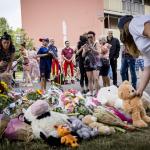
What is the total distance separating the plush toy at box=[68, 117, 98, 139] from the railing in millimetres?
40308

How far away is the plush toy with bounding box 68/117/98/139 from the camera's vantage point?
18.9 ft

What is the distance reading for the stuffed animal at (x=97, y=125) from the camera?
19.6 feet

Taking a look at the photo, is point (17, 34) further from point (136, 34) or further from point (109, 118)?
point (136, 34)

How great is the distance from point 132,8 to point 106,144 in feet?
144

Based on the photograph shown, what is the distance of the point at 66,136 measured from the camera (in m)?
5.57

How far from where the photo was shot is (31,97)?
24.8 feet

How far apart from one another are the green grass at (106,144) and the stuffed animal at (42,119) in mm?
157

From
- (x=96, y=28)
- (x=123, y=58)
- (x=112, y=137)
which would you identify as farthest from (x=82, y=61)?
(x=96, y=28)

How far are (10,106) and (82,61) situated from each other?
574cm

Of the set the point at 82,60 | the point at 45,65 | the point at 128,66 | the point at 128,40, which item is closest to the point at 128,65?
the point at 128,66

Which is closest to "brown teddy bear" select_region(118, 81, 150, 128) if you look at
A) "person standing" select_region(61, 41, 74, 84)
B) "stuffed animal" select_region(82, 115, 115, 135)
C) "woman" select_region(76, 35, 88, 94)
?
"stuffed animal" select_region(82, 115, 115, 135)

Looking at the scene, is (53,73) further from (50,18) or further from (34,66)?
(50,18)

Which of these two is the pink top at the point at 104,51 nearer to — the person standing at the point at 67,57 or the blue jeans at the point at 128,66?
the blue jeans at the point at 128,66

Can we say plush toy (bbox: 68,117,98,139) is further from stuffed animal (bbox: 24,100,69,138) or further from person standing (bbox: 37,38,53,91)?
person standing (bbox: 37,38,53,91)
